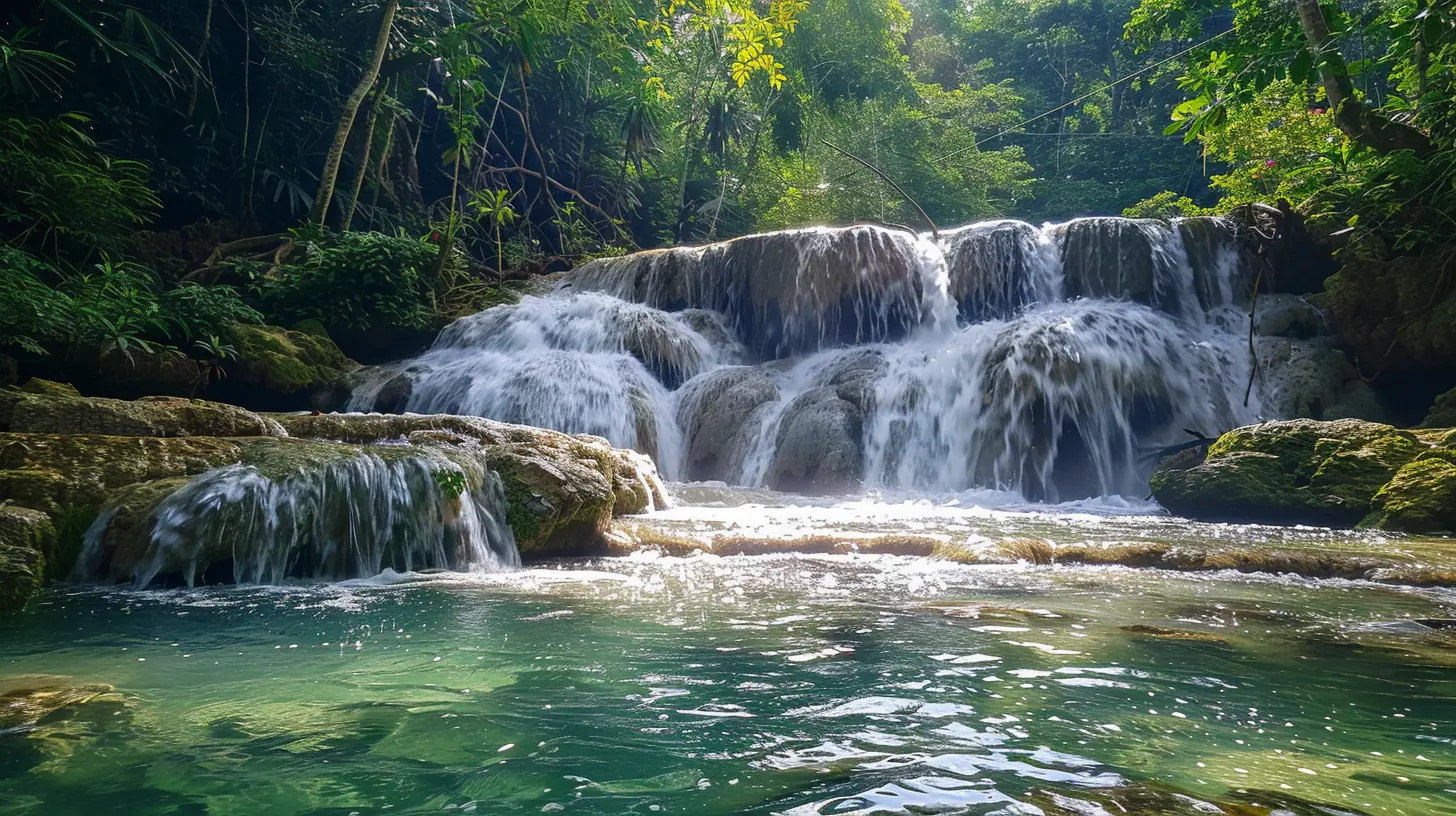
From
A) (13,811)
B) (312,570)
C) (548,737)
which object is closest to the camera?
(13,811)

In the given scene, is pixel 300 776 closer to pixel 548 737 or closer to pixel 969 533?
pixel 548 737

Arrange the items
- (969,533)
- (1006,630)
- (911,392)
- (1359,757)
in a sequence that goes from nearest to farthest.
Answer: (1359,757), (1006,630), (969,533), (911,392)

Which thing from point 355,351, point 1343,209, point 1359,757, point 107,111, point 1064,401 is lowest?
point 1359,757

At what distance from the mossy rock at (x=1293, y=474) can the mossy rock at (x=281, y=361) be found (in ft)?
35.3

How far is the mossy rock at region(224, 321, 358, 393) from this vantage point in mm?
11219

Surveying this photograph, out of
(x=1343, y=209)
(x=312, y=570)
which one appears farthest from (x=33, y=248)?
(x=1343, y=209)

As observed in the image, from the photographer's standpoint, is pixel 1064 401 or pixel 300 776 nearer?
pixel 300 776

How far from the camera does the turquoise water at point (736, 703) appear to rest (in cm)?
184

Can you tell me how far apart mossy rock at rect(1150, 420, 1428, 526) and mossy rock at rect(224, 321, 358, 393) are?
1075 cm

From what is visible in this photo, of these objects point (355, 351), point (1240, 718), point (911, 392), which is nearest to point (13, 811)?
point (1240, 718)

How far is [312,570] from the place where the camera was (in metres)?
4.94

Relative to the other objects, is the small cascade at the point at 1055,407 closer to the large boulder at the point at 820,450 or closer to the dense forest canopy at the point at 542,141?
the large boulder at the point at 820,450

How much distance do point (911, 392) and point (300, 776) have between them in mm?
10577

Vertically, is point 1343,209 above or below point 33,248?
above
